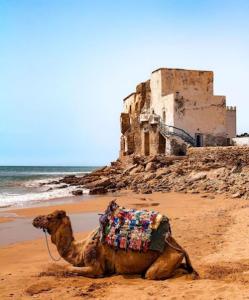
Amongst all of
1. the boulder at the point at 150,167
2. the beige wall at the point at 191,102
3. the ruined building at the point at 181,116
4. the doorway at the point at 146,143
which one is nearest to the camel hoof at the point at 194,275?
the boulder at the point at 150,167

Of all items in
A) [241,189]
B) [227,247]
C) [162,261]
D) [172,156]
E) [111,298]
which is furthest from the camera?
[172,156]

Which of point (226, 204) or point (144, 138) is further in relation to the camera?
point (144, 138)

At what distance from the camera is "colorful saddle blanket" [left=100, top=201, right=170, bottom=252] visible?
710 cm

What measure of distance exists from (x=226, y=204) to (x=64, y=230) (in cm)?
1107

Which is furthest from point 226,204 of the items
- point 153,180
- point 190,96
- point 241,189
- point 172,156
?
point 190,96

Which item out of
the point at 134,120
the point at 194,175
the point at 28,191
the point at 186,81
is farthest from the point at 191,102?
the point at 28,191

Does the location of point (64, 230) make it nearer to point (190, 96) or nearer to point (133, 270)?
point (133, 270)

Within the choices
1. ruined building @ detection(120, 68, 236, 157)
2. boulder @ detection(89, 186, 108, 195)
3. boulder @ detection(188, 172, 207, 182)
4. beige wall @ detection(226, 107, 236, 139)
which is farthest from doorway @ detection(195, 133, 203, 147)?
boulder @ detection(89, 186, 108, 195)

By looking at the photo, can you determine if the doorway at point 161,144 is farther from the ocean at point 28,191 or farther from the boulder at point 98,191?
the boulder at point 98,191

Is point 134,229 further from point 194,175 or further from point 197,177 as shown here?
point 194,175

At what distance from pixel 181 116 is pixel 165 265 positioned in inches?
1153

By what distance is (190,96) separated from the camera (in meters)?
36.9

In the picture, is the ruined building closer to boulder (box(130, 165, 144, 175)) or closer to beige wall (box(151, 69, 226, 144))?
beige wall (box(151, 69, 226, 144))

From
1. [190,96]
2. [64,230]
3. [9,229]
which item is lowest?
[9,229]
